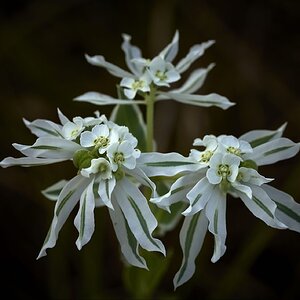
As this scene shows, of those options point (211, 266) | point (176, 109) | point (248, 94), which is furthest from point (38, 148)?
point (248, 94)

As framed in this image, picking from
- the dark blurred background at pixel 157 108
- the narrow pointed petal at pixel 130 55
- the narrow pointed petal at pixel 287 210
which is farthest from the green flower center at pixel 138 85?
the dark blurred background at pixel 157 108

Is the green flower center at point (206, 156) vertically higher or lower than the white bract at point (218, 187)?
higher

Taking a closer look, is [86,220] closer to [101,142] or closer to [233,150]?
Answer: [101,142]

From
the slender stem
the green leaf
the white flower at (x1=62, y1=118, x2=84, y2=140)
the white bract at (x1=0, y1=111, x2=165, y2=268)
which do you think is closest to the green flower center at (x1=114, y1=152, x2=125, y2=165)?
the white bract at (x1=0, y1=111, x2=165, y2=268)

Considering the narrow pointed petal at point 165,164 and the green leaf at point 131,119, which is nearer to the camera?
the narrow pointed petal at point 165,164

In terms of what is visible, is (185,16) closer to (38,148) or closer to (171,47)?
(171,47)

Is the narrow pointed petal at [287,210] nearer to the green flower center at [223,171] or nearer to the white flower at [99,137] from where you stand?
the green flower center at [223,171]
